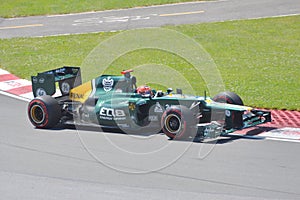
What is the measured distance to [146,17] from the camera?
92.4ft

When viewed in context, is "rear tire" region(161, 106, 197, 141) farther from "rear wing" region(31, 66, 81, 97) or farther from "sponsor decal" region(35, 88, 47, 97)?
"sponsor decal" region(35, 88, 47, 97)

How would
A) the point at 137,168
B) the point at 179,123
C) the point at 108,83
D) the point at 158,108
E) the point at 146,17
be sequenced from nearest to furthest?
the point at 137,168, the point at 179,123, the point at 158,108, the point at 108,83, the point at 146,17

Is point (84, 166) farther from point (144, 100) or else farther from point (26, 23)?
point (26, 23)

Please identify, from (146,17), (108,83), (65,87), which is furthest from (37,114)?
(146,17)

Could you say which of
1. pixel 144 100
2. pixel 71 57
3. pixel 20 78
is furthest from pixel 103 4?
pixel 144 100

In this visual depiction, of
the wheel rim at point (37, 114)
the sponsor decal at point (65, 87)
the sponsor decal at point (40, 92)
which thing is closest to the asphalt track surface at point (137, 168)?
the wheel rim at point (37, 114)

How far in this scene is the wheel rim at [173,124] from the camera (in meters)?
13.1

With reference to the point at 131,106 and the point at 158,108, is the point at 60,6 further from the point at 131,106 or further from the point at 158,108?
the point at 158,108

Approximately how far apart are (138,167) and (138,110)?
2306 millimetres

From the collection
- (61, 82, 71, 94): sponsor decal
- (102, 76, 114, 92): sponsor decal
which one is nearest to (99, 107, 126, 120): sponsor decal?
(102, 76, 114, 92): sponsor decal

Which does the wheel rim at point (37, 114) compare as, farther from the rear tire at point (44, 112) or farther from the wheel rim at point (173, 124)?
the wheel rim at point (173, 124)

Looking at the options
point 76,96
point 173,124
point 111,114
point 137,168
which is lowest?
point 137,168

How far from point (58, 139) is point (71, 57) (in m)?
8.88

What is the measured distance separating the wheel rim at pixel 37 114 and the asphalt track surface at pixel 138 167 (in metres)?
0.25
